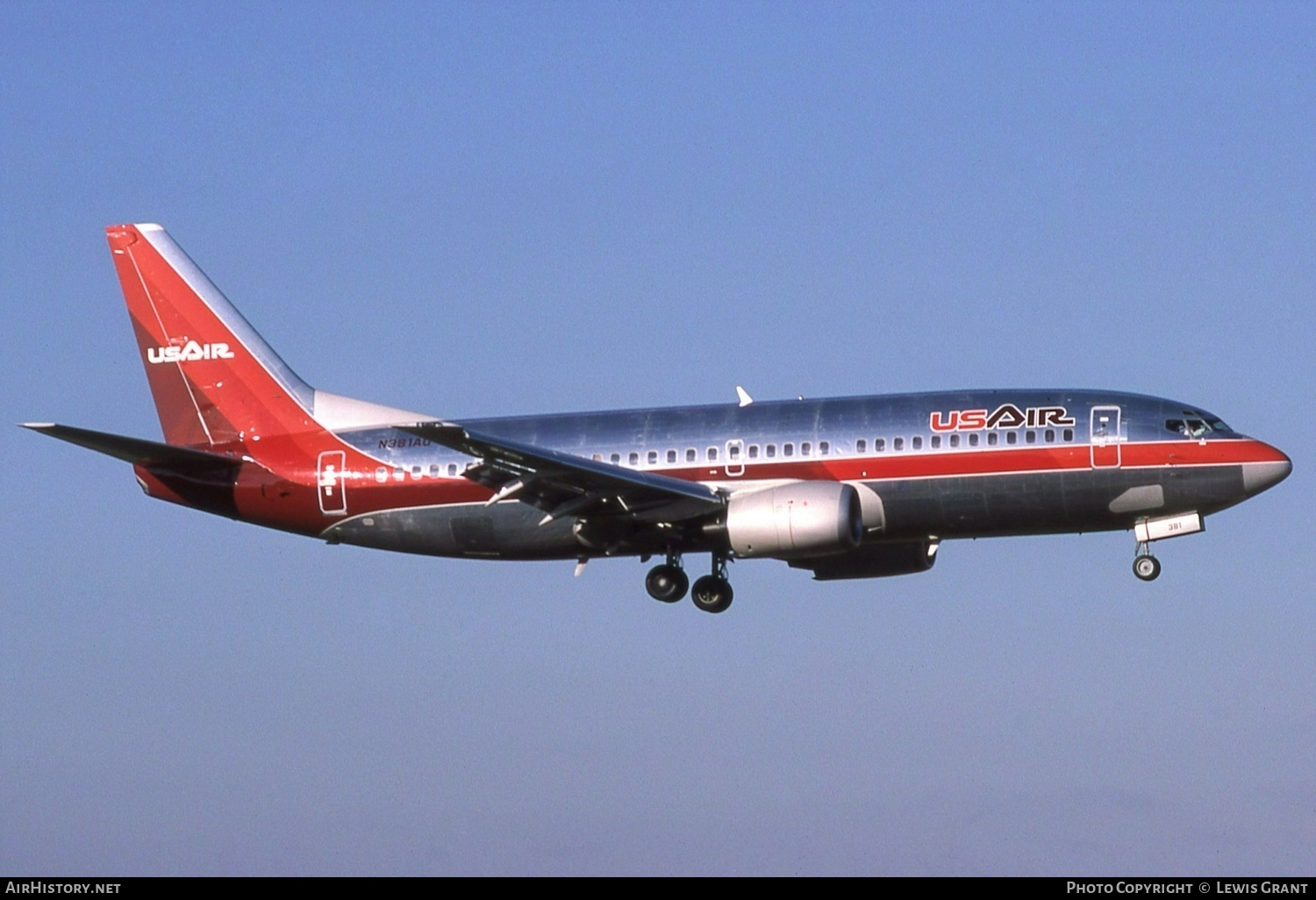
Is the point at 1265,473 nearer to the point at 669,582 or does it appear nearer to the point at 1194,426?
the point at 1194,426

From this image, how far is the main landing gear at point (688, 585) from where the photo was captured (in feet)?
163

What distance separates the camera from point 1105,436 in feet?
153

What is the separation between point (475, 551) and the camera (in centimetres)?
5103

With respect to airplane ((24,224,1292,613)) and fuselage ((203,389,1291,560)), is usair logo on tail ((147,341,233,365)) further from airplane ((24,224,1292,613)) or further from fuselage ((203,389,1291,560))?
fuselage ((203,389,1291,560))

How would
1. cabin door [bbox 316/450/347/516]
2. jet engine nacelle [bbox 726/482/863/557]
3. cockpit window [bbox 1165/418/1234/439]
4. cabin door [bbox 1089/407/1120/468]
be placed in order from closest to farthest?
jet engine nacelle [bbox 726/482/863/557], cabin door [bbox 1089/407/1120/468], cockpit window [bbox 1165/418/1234/439], cabin door [bbox 316/450/347/516]

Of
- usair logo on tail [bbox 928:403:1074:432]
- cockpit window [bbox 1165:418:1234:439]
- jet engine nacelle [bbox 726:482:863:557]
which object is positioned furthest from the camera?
usair logo on tail [bbox 928:403:1074:432]

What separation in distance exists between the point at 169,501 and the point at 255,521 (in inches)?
90.6

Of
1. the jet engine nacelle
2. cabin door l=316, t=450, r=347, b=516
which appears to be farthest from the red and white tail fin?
the jet engine nacelle

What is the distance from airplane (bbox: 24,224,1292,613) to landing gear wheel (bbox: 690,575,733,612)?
4cm

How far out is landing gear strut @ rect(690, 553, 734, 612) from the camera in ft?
164

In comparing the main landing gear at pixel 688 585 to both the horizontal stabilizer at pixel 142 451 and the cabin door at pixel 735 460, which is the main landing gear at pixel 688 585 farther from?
the horizontal stabilizer at pixel 142 451
